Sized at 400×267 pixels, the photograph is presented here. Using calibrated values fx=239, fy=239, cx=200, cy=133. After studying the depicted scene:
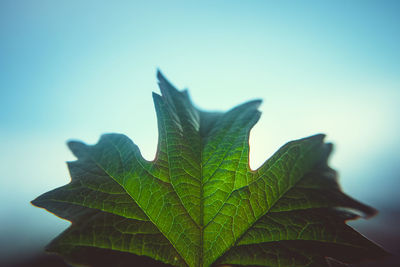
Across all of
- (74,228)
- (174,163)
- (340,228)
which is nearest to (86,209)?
(74,228)

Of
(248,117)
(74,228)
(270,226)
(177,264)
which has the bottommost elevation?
(177,264)

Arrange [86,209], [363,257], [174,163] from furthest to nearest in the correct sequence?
1. [174,163]
2. [86,209]
3. [363,257]

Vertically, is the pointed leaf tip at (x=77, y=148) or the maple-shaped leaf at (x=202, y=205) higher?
the pointed leaf tip at (x=77, y=148)

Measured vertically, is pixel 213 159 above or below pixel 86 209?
above

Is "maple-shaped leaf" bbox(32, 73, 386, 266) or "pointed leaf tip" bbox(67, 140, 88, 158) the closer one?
"maple-shaped leaf" bbox(32, 73, 386, 266)

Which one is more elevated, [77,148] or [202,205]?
[77,148]

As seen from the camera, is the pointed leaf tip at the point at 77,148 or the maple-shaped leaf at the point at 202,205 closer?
the maple-shaped leaf at the point at 202,205

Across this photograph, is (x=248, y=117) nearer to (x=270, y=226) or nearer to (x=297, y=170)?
(x=297, y=170)

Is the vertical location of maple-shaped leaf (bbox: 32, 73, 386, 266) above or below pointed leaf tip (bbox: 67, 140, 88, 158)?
below
